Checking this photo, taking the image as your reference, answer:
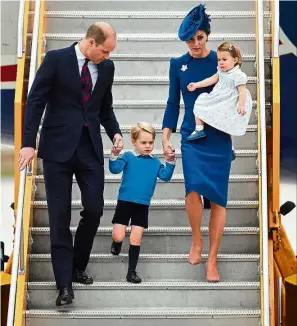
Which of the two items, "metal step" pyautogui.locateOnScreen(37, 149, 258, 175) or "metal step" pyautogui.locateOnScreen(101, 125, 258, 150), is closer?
"metal step" pyautogui.locateOnScreen(37, 149, 258, 175)

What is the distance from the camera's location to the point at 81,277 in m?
6.96

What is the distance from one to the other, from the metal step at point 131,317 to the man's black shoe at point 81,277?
243mm

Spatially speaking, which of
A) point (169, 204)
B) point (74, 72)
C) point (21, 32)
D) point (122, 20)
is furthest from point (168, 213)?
point (122, 20)

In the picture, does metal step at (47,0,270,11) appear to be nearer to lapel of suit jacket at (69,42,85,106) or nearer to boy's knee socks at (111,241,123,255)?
lapel of suit jacket at (69,42,85,106)

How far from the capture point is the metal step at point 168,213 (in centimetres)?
746

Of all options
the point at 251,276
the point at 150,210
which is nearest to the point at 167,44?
the point at 150,210

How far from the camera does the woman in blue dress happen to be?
6883 millimetres

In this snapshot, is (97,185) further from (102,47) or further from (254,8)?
(254,8)

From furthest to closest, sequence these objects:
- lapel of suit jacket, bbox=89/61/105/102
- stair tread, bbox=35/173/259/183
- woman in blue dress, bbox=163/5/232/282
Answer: stair tread, bbox=35/173/259/183 → woman in blue dress, bbox=163/5/232/282 → lapel of suit jacket, bbox=89/61/105/102

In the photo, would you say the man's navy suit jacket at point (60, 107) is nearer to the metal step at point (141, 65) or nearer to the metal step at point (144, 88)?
the metal step at point (144, 88)

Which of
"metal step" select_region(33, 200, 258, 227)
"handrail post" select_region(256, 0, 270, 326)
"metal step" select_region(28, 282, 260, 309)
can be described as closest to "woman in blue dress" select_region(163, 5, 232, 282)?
"metal step" select_region(28, 282, 260, 309)

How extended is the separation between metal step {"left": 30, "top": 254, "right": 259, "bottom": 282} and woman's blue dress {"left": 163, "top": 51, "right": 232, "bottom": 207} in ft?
1.50

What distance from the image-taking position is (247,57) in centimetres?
808

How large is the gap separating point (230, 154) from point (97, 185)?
890 millimetres
